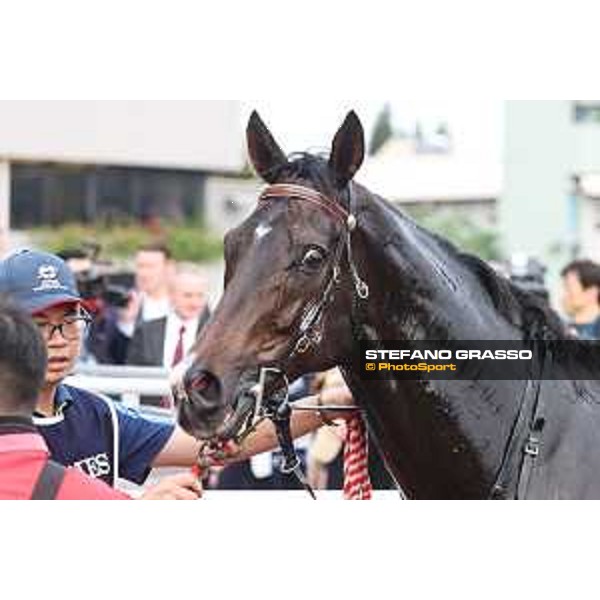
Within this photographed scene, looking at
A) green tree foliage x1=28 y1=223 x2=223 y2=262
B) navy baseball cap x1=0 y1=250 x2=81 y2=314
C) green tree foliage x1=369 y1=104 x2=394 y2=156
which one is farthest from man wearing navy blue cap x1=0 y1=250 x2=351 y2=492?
green tree foliage x1=28 y1=223 x2=223 y2=262

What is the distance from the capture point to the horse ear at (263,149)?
119 inches

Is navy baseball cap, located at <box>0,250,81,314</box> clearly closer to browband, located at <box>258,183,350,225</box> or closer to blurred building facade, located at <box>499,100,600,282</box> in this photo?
browband, located at <box>258,183,350,225</box>

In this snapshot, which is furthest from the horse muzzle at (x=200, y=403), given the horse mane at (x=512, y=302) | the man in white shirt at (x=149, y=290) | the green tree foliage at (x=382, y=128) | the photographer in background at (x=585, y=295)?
the man in white shirt at (x=149, y=290)

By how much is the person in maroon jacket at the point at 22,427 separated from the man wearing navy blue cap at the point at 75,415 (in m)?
0.74

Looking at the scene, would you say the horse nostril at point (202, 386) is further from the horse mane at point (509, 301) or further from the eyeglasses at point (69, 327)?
the horse mane at point (509, 301)

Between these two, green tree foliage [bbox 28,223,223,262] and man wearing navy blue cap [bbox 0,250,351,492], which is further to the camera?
green tree foliage [bbox 28,223,223,262]

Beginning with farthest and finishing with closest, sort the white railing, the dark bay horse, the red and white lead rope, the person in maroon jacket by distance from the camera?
the white railing < the red and white lead rope < the dark bay horse < the person in maroon jacket

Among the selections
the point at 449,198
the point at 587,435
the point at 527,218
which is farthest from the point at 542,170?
the point at 587,435

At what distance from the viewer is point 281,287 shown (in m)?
2.87

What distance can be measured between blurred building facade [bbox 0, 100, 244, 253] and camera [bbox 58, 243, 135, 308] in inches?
59.9

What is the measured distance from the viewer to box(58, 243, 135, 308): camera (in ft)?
23.4

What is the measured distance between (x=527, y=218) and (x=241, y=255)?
28772 millimetres

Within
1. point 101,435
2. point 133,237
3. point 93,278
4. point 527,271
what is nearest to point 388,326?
point 101,435

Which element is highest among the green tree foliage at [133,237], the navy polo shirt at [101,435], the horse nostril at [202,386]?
the horse nostril at [202,386]
